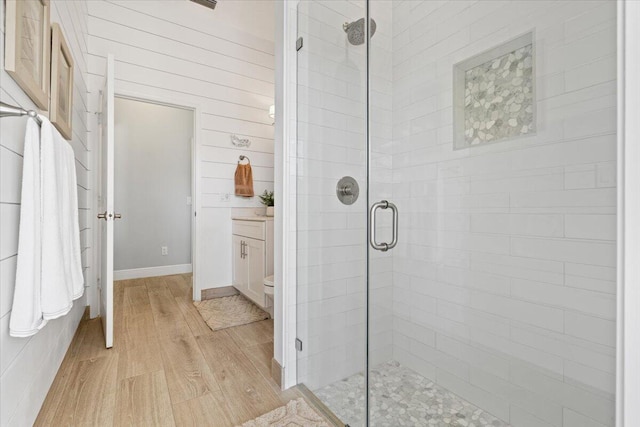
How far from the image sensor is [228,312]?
9.27 feet

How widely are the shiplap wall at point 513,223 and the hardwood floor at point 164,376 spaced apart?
849 millimetres

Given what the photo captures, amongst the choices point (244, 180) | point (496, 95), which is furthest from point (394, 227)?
point (244, 180)

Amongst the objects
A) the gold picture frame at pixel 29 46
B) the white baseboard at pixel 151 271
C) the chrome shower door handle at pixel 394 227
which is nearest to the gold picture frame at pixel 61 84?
the gold picture frame at pixel 29 46

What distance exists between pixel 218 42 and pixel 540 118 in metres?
3.29

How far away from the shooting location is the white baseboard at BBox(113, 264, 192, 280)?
Answer: 404 cm

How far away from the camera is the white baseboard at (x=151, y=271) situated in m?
4.04

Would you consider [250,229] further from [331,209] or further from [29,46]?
[29,46]

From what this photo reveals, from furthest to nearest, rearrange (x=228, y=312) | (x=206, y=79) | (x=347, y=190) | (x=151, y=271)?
(x=151, y=271)
(x=206, y=79)
(x=228, y=312)
(x=347, y=190)

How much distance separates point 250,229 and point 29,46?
2.00 meters

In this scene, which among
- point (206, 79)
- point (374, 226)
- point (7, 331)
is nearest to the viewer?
point (7, 331)

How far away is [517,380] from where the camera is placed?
1282mm

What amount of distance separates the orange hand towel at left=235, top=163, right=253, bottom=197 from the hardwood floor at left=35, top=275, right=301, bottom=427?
4.56 ft

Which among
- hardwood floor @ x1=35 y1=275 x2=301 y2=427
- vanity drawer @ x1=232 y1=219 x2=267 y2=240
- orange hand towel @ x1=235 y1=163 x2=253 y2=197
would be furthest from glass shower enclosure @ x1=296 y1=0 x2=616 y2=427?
orange hand towel @ x1=235 y1=163 x2=253 y2=197

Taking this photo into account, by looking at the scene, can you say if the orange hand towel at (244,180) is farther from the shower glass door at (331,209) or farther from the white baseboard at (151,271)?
the shower glass door at (331,209)
